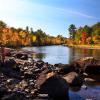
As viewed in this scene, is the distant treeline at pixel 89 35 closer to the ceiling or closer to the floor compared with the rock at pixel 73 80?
closer to the ceiling

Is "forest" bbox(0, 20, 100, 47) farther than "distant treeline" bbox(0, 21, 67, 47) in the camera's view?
Yes

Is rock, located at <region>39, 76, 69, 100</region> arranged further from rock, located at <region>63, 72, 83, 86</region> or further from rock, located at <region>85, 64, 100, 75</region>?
rock, located at <region>85, 64, 100, 75</region>

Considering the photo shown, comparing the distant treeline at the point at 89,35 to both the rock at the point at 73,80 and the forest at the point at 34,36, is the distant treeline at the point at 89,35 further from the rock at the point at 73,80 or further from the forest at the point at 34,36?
the rock at the point at 73,80

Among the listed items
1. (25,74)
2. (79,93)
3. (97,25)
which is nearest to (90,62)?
(25,74)

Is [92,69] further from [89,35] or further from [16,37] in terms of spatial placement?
[89,35]

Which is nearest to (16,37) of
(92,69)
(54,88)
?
(92,69)

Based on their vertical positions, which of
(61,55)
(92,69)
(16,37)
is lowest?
(61,55)

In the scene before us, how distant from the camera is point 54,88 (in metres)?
23.8

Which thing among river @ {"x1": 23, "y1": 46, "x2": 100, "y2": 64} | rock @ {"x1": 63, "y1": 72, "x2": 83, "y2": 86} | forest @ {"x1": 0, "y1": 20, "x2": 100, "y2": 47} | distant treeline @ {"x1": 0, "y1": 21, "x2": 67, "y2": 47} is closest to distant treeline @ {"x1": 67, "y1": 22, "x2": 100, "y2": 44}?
forest @ {"x1": 0, "y1": 20, "x2": 100, "y2": 47}

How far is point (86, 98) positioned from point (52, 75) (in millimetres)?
3738

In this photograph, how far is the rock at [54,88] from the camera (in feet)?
78.0

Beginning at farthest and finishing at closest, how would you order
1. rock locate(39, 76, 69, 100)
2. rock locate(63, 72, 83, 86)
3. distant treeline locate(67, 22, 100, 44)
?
distant treeline locate(67, 22, 100, 44) → rock locate(63, 72, 83, 86) → rock locate(39, 76, 69, 100)

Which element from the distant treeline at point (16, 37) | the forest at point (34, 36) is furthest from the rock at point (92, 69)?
the forest at point (34, 36)

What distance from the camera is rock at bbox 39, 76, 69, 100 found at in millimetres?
23766
